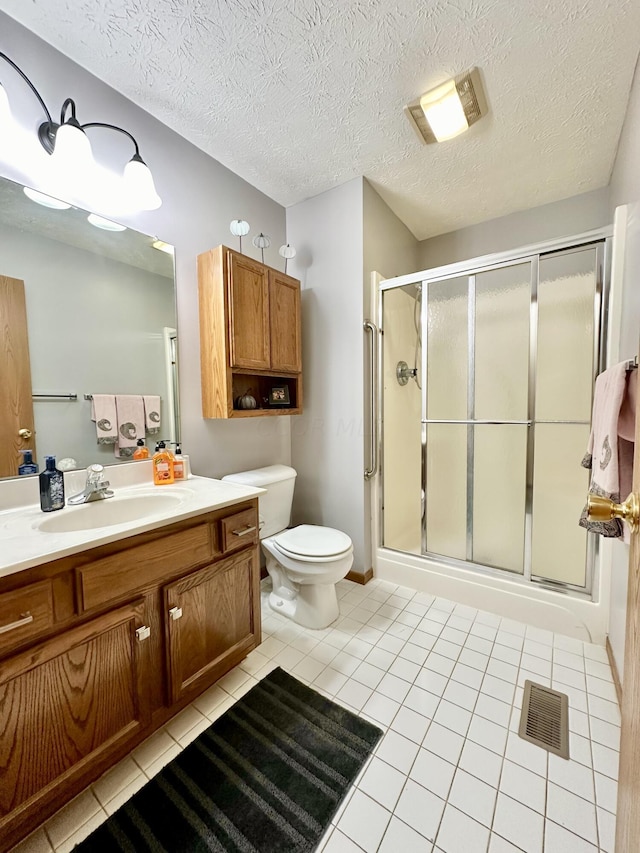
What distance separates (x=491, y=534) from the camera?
6.88 feet

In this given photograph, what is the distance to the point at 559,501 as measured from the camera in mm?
1942

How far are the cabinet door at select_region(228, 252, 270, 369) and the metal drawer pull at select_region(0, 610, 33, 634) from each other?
4.06 feet

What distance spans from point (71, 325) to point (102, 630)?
3.64 feet

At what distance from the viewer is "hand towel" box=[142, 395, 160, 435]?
1.61 metres

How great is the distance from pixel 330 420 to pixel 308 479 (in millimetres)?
450

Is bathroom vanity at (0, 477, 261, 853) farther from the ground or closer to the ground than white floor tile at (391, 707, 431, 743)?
farther from the ground

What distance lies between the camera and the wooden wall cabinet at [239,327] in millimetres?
1729

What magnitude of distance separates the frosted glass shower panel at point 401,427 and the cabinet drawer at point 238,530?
1.10m

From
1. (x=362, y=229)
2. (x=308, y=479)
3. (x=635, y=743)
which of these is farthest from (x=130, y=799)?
(x=362, y=229)

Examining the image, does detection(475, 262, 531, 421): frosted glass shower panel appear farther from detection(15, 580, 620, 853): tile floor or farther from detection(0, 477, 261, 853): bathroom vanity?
detection(0, 477, 261, 853): bathroom vanity

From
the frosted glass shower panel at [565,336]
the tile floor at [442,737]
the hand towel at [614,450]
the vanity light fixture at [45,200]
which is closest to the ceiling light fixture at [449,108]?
the frosted glass shower panel at [565,336]

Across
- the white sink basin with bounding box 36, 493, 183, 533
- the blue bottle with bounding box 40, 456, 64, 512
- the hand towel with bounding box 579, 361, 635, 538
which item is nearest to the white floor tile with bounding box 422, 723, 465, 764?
the hand towel with bounding box 579, 361, 635, 538

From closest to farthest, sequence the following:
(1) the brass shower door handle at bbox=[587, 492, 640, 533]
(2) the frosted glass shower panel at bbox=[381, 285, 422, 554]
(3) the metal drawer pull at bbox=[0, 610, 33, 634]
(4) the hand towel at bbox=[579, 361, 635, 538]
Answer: (1) the brass shower door handle at bbox=[587, 492, 640, 533] → (3) the metal drawer pull at bbox=[0, 610, 33, 634] → (4) the hand towel at bbox=[579, 361, 635, 538] → (2) the frosted glass shower panel at bbox=[381, 285, 422, 554]

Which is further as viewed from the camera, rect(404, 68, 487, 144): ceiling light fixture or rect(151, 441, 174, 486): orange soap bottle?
rect(151, 441, 174, 486): orange soap bottle
